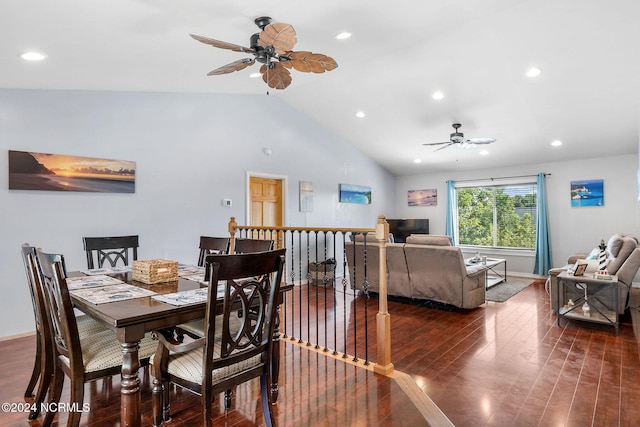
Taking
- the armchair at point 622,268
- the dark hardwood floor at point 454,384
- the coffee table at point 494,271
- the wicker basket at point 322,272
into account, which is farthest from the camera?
the wicker basket at point 322,272

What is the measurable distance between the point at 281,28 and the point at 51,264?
1.91 m

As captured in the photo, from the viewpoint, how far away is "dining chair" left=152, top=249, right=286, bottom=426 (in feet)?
5.18

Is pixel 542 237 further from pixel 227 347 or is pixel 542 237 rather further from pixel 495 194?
pixel 227 347

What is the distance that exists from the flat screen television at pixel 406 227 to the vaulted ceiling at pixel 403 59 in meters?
2.48

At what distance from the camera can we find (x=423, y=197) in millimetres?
8891

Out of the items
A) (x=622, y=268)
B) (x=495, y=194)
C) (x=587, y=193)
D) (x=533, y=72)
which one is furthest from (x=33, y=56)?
(x=587, y=193)

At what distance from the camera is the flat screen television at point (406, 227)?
850 centimetres

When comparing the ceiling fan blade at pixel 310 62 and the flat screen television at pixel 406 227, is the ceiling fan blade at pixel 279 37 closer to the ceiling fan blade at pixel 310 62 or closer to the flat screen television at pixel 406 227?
the ceiling fan blade at pixel 310 62

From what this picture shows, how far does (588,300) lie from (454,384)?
8.82 feet

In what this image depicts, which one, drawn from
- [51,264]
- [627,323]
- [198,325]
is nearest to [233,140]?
[198,325]

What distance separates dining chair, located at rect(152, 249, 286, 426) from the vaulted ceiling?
1962 millimetres

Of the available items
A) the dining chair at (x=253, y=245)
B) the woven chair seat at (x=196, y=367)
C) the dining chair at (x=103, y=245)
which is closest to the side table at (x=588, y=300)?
the dining chair at (x=253, y=245)

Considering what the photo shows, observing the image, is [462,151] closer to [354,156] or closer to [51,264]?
[354,156]

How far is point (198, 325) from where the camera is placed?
240 centimetres
